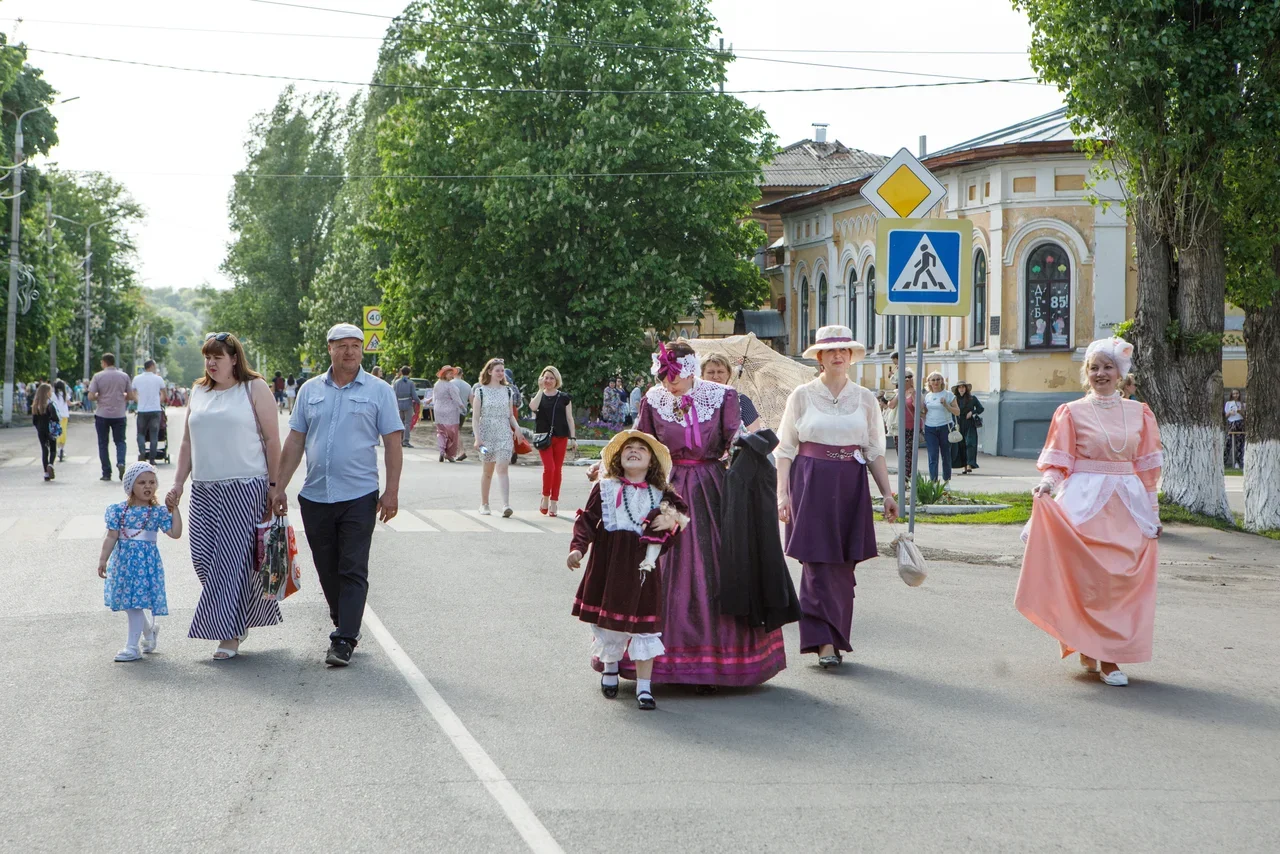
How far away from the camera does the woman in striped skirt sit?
829 cm

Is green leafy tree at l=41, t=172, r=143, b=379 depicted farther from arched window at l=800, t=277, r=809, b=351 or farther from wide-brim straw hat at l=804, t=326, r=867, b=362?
wide-brim straw hat at l=804, t=326, r=867, b=362

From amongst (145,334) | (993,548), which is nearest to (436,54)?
(993,548)

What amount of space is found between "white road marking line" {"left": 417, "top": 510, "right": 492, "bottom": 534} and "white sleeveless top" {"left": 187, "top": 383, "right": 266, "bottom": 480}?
22.7 feet

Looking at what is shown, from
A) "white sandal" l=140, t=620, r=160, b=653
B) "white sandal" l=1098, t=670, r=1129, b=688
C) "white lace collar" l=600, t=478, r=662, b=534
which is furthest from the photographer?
"white sandal" l=140, t=620, r=160, b=653

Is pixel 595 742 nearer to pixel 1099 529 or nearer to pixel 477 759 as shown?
pixel 477 759

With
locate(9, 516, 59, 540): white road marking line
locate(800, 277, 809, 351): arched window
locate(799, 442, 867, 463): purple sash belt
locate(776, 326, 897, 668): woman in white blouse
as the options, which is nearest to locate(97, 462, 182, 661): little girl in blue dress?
locate(776, 326, 897, 668): woman in white blouse

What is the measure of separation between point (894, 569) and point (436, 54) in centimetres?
2953

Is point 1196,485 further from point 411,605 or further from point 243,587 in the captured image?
point 243,587

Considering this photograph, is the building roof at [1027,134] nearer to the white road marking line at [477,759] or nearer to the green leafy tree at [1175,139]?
the green leafy tree at [1175,139]

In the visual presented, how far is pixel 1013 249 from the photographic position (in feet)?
109

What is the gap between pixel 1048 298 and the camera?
1310 inches

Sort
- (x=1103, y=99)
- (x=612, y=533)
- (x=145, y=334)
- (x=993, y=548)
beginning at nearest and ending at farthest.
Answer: (x=612, y=533) → (x=993, y=548) → (x=1103, y=99) → (x=145, y=334)

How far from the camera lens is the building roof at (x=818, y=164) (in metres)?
60.0

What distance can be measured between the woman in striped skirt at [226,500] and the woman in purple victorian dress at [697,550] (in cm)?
230
